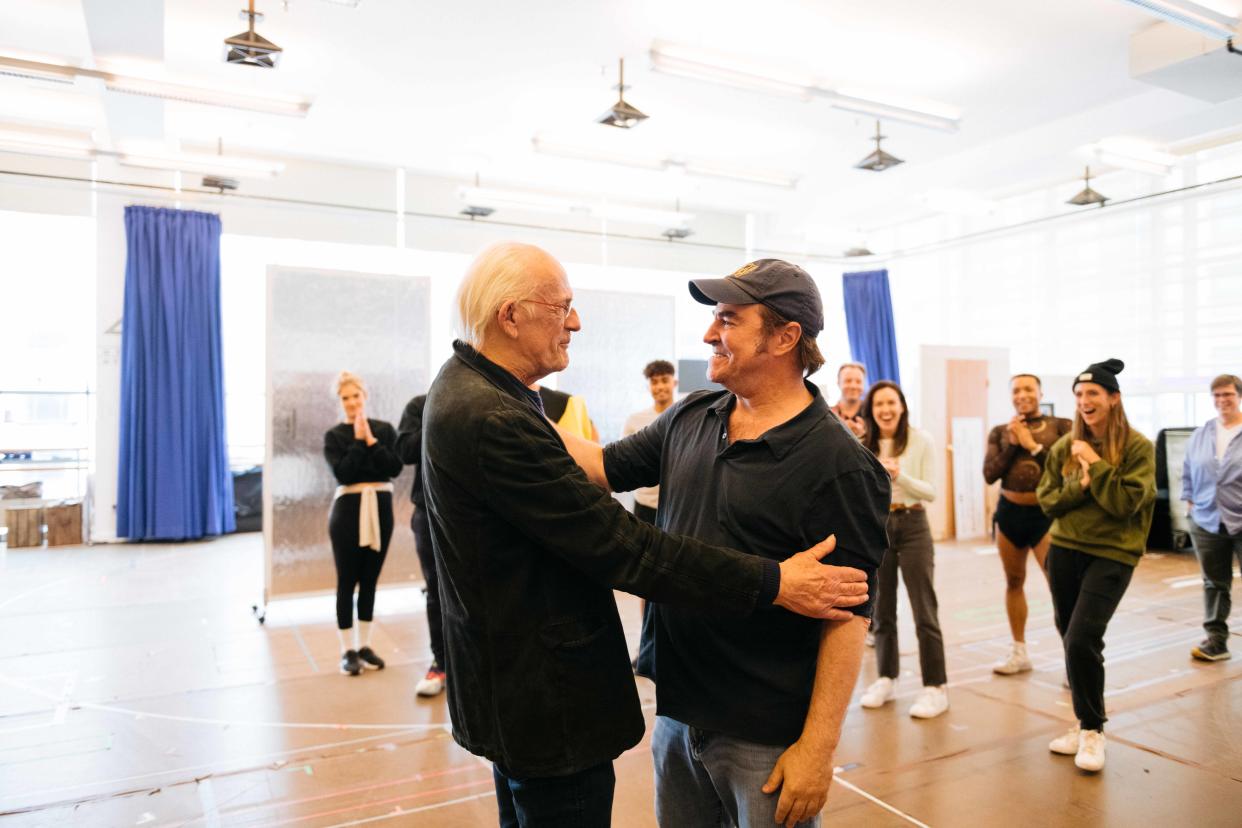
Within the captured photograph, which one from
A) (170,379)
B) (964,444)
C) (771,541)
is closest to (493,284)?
(771,541)

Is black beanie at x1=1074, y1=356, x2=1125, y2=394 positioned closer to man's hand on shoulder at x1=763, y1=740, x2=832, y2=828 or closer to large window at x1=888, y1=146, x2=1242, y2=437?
man's hand on shoulder at x1=763, y1=740, x2=832, y2=828

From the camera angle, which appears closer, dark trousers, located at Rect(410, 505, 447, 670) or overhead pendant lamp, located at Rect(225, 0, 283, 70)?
dark trousers, located at Rect(410, 505, 447, 670)

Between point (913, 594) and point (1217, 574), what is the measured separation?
2.31 m

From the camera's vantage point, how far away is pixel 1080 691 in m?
3.16

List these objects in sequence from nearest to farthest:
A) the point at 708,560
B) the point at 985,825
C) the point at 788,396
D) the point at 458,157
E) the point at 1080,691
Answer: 1. the point at 708,560
2. the point at 788,396
3. the point at 985,825
4. the point at 1080,691
5. the point at 458,157

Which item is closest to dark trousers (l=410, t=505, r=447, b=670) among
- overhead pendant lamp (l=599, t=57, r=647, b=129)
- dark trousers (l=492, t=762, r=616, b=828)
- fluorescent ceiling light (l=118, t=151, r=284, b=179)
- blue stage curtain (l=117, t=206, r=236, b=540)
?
dark trousers (l=492, t=762, r=616, b=828)

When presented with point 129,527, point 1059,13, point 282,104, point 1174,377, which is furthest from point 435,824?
point 1174,377

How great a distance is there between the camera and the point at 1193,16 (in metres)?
4.82

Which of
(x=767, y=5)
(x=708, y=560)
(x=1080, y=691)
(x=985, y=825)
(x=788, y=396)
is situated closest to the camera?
(x=708, y=560)

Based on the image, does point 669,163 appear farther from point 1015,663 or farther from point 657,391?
point 1015,663

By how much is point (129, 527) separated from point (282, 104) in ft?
16.9

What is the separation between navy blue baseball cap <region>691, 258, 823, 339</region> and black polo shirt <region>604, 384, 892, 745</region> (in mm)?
164

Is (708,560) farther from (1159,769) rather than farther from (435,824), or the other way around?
(1159,769)

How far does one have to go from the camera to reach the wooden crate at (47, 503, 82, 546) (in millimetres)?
8609
